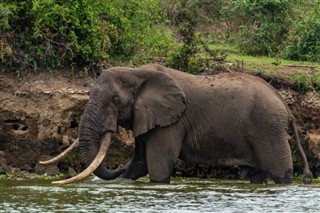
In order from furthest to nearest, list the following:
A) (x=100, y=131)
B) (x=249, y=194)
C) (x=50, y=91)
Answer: (x=50, y=91) → (x=100, y=131) → (x=249, y=194)

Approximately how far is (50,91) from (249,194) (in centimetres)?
552

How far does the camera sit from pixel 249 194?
14.9 meters

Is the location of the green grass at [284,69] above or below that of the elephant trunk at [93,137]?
above

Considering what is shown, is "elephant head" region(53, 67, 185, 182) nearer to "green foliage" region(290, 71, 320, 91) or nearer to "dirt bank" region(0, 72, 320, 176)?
"dirt bank" region(0, 72, 320, 176)

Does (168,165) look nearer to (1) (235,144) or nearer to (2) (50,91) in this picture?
(1) (235,144)

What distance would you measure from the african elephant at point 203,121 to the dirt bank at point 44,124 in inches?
86.4

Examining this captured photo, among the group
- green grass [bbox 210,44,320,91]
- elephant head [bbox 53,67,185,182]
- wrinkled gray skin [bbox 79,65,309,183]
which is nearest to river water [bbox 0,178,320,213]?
wrinkled gray skin [bbox 79,65,309,183]

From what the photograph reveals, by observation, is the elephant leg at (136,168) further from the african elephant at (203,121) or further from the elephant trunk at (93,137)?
the elephant trunk at (93,137)

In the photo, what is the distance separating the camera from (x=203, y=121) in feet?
55.8

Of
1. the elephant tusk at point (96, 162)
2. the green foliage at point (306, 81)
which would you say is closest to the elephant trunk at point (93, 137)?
the elephant tusk at point (96, 162)

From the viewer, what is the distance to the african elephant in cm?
1653

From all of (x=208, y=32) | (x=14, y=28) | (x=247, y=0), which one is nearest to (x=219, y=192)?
(x=14, y=28)

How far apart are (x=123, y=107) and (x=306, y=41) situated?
7697 millimetres

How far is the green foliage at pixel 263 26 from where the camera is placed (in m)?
23.7
